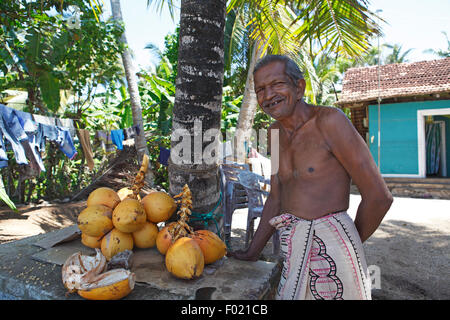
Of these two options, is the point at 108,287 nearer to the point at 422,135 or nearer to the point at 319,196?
the point at 319,196

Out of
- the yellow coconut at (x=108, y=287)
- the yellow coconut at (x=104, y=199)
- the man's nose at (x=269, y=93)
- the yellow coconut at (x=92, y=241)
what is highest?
the man's nose at (x=269, y=93)

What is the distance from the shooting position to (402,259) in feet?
13.5

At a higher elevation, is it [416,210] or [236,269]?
[236,269]

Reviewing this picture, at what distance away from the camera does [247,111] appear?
7465 millimetres

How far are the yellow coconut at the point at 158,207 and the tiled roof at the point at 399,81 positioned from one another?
10.3 metres

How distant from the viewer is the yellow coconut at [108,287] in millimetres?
1082

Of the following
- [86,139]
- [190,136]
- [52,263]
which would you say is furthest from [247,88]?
[52,263]

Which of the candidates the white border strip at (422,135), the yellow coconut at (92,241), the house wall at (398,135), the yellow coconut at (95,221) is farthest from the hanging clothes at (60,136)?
the white border strip at (422,135)

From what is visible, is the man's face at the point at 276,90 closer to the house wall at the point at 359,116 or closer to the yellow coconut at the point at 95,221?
the yellow coconut at the point at 95,221

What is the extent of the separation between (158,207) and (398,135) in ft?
36.2

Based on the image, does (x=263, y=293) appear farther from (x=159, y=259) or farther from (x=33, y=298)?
(x=33, y=298)

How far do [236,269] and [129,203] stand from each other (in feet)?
2.02
